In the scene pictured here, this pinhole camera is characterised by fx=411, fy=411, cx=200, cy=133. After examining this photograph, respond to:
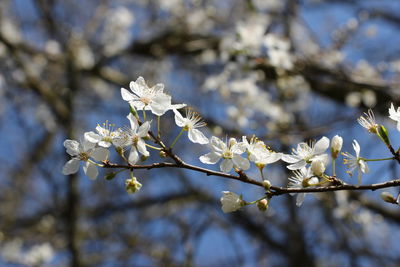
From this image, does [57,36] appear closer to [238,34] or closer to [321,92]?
[238,34]

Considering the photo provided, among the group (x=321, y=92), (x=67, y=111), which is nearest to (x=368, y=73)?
(x=321, y=92)

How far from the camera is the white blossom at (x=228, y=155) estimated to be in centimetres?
111

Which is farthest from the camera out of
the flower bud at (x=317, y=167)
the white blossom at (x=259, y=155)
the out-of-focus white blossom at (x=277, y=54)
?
the out-of-focus white blossom at (x=277, y=54)

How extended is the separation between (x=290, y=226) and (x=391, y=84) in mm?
1277

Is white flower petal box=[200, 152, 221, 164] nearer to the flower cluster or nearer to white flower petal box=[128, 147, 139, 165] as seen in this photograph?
the flower cluster

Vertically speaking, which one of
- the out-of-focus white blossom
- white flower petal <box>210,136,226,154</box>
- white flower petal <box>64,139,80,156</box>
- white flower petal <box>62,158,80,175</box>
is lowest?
white flower petal <box>210,136,226,154</box>

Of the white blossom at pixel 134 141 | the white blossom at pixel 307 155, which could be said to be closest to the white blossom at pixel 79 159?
the white blossom at pixel 134 141

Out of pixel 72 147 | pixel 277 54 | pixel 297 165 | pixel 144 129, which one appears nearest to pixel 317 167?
pixel 297 165

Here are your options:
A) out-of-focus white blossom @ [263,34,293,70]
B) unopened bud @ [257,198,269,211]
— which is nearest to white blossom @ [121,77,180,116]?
A: unopened bud @ [257,198,269,211]

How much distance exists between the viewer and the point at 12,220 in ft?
15.5

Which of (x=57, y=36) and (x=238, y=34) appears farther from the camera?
(x=57, y=36)

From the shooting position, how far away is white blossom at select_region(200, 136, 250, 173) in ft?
3.64

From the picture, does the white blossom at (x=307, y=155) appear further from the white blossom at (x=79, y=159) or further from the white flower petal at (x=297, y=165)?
the white blossom at (x=79, y=159)

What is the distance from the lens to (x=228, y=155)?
1.14 metres
